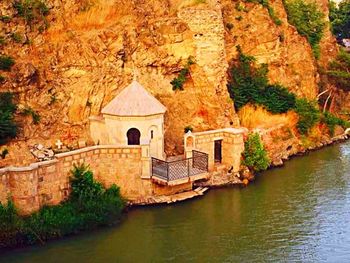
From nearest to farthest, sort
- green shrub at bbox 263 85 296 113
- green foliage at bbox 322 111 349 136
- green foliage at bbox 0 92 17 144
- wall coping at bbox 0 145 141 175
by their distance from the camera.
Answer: wall coping at bbox 0 145 141 175
green foliage at bbox 0 92 17 144
green shrub at bbox 263 85 296 113
green foliage at bbox 322 111 349 136

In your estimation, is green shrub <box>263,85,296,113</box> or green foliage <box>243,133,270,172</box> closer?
green foliage <box>243,133,270,172</box>

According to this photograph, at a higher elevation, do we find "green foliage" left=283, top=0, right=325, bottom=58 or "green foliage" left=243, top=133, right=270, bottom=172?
"green foliage" left=283, top=0, right=325, bottom=58

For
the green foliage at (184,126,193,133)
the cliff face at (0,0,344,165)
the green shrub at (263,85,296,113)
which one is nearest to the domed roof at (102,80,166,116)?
the cliff face at (0,0,344,165)

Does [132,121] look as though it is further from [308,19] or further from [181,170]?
[308,19]

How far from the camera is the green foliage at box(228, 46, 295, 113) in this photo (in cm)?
2622

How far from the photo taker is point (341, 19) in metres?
45.7

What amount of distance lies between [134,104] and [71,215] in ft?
13.6

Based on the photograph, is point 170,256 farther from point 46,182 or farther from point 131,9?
point 131,9

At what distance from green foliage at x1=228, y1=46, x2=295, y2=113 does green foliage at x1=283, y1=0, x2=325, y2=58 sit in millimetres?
6237

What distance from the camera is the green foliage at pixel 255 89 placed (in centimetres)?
2622

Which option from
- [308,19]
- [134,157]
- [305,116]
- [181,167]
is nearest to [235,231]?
[181,167]

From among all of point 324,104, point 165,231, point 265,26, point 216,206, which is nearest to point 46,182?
point 165,231

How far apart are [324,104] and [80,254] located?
16948 mm

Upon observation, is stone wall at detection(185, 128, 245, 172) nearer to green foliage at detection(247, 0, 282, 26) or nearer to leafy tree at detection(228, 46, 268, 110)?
leafy tree at detection(228, 46, 268, 110)
